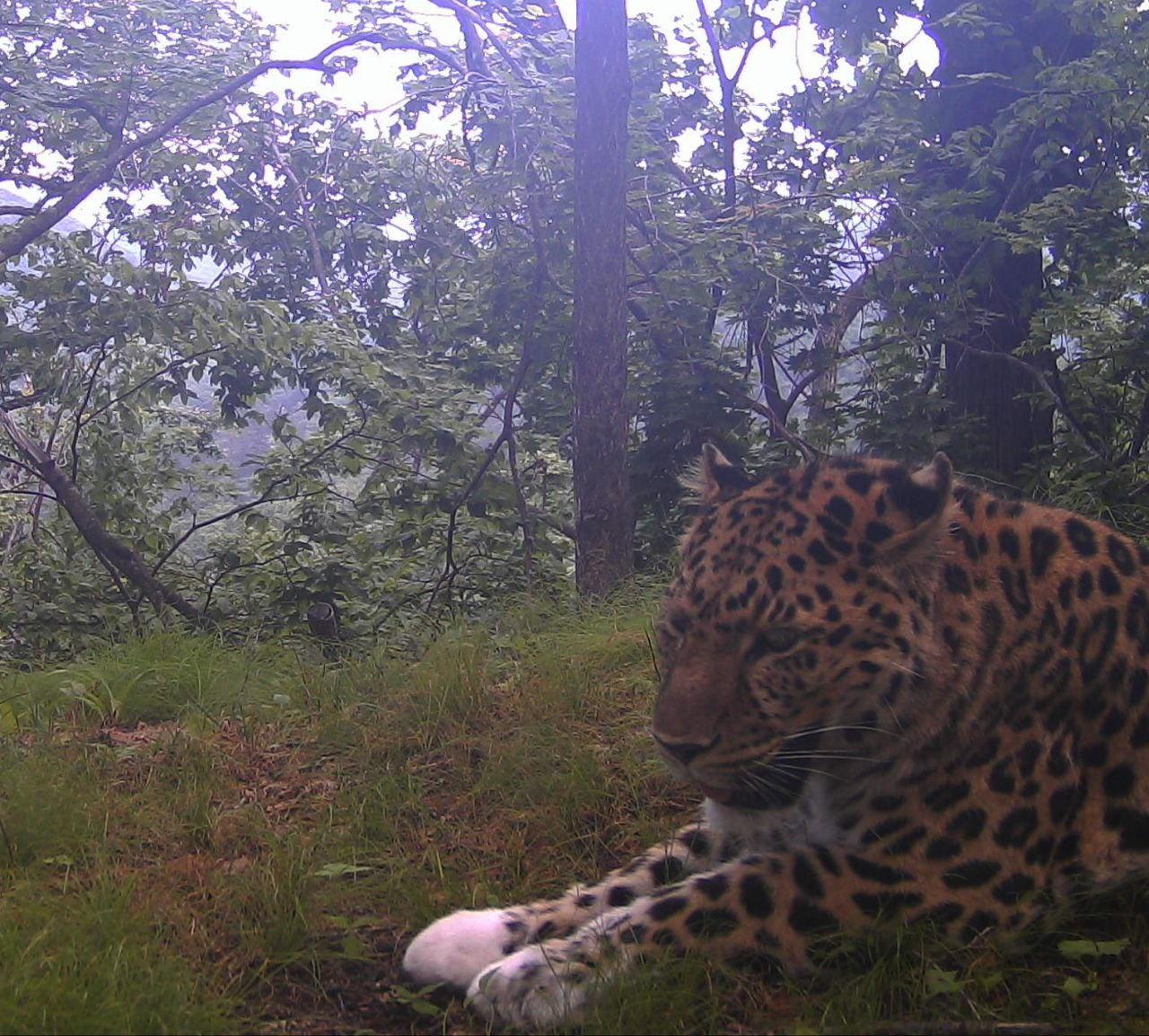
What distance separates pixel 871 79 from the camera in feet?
26.7

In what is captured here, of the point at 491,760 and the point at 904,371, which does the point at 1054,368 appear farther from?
the point at 491,760

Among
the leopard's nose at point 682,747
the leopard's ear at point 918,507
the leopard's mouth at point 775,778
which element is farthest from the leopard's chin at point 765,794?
the leopard's ear at point 918,507

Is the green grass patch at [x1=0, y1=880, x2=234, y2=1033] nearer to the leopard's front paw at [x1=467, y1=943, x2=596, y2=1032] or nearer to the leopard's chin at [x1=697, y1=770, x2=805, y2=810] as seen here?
the leopard's front paw at [x1=467, y1=943, x2=596, y2=1032]

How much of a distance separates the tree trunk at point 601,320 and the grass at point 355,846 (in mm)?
1746

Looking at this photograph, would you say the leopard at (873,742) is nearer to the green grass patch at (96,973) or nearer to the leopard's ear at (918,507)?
the leopard's ear at (918,507)

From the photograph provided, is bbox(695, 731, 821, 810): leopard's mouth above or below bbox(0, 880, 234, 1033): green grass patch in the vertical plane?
above

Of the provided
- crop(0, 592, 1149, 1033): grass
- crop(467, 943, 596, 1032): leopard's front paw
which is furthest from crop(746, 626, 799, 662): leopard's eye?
crop(467, 943, 596, 1032): leopard's front paw

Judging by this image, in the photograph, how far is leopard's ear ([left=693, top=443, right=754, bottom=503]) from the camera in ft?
12.3

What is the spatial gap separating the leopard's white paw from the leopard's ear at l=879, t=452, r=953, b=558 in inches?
57.6

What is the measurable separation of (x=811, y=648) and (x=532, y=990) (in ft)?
3.67

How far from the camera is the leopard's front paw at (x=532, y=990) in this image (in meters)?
2.95

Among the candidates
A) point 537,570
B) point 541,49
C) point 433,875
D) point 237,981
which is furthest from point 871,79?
point 237,981

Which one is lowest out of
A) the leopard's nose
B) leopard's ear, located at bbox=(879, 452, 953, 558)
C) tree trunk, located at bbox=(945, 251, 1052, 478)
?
the leopard's nose

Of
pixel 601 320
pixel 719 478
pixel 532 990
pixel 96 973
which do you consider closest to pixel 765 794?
pixel 532 990
